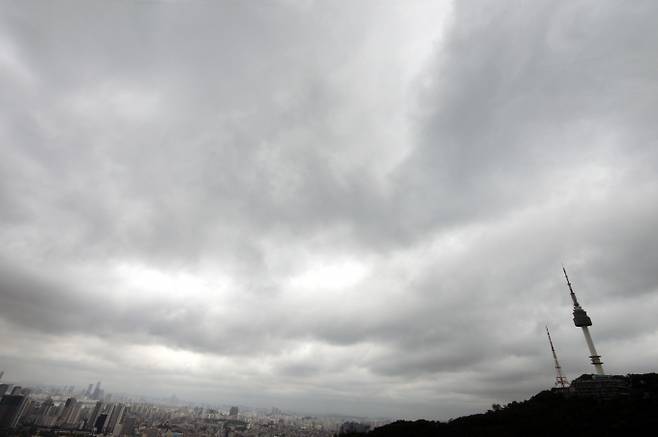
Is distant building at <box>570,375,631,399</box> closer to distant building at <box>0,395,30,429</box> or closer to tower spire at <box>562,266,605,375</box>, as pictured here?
tower spire at <box>562,266,605,375</box>

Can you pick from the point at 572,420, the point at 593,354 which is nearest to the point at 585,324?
the point at 593,354

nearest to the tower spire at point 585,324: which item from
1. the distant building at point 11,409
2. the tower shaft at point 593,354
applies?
the tower shaft at point 593,354

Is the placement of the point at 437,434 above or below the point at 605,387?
below

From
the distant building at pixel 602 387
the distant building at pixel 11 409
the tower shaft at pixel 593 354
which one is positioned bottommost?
the distant building at pixel 11 409

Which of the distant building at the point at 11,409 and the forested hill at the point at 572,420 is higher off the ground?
the forested hill at the point at 572,420

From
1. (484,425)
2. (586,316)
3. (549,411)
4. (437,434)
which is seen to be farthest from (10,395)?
(586,316)

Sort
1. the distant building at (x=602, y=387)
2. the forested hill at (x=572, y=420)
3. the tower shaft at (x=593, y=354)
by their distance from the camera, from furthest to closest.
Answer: the tower shaft at (x=593, y=354)
the distant building at (x=602, y=387)
the forested hill at (x=572, y=420)

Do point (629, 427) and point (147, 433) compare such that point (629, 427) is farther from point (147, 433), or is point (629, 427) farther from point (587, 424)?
point (147, 433)

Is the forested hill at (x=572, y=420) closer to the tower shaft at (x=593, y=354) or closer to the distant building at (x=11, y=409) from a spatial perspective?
the tower shaft at (x=593, y=354)
